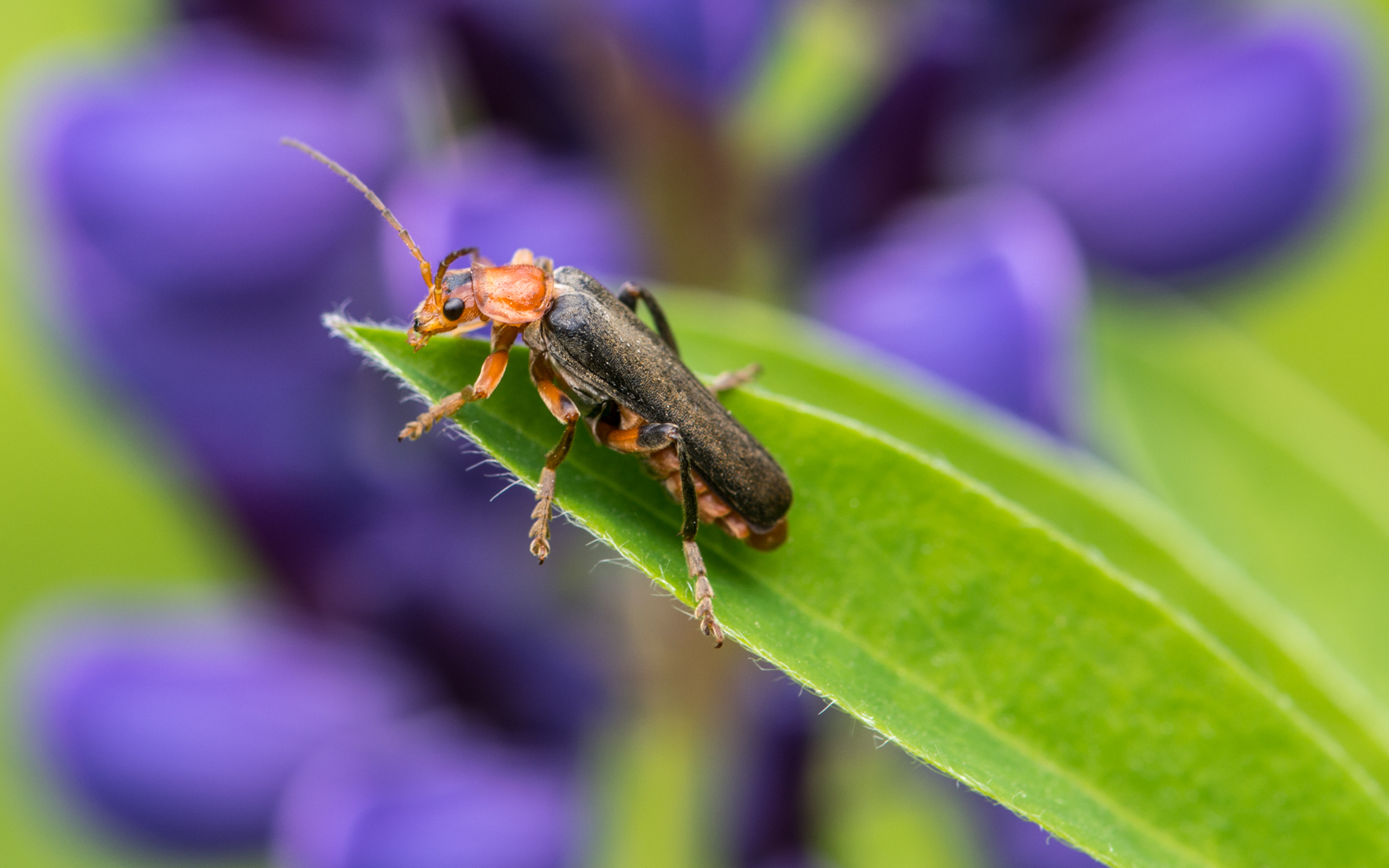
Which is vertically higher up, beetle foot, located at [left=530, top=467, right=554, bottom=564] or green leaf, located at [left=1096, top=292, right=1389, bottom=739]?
beetle foot, located at [left=530, top=467, right=554, bottom=564]

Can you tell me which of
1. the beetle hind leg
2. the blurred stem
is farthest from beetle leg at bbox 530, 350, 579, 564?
the blurred stem

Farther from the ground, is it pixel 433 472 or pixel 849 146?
pixel 849 146

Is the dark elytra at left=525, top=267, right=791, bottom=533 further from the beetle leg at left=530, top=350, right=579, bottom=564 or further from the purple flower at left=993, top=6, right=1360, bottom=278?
the purple flower at left=993, top=6, right=1360, bottom=278

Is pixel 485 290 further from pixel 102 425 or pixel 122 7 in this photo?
pixel 122 7

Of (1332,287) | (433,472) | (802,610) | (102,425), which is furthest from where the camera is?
(1332,287)

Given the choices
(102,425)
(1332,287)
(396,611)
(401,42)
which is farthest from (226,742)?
(1332,287)

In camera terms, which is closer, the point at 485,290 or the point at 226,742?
the point at 485,290
